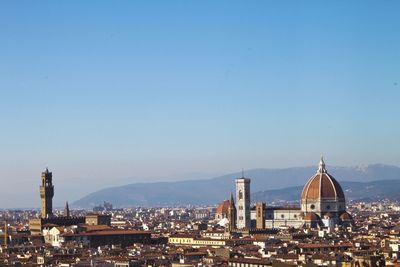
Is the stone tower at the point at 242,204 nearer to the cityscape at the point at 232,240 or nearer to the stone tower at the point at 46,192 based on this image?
the cityscape at the point at 232,240

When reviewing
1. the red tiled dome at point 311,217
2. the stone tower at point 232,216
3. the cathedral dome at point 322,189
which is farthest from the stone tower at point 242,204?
the cathedral dome at point 322,189

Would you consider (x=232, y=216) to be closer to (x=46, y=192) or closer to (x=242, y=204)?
(x=242, y=204)

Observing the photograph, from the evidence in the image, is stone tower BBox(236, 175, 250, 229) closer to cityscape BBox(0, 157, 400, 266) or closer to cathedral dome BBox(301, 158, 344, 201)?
cityscape BBox(0, 157, 400, 266)

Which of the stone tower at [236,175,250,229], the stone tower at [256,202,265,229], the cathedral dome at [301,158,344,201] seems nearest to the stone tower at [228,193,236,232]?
the stone tower at [236,175,250,229]

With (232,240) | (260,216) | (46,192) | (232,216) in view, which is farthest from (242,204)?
(232,240)

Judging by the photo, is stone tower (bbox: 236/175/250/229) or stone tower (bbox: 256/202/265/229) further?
stone tower (bbox: 256/202/265/229)

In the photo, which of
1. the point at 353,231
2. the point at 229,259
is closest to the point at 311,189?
the point at 353,231

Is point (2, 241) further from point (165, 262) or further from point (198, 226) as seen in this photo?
point (198, 226)
